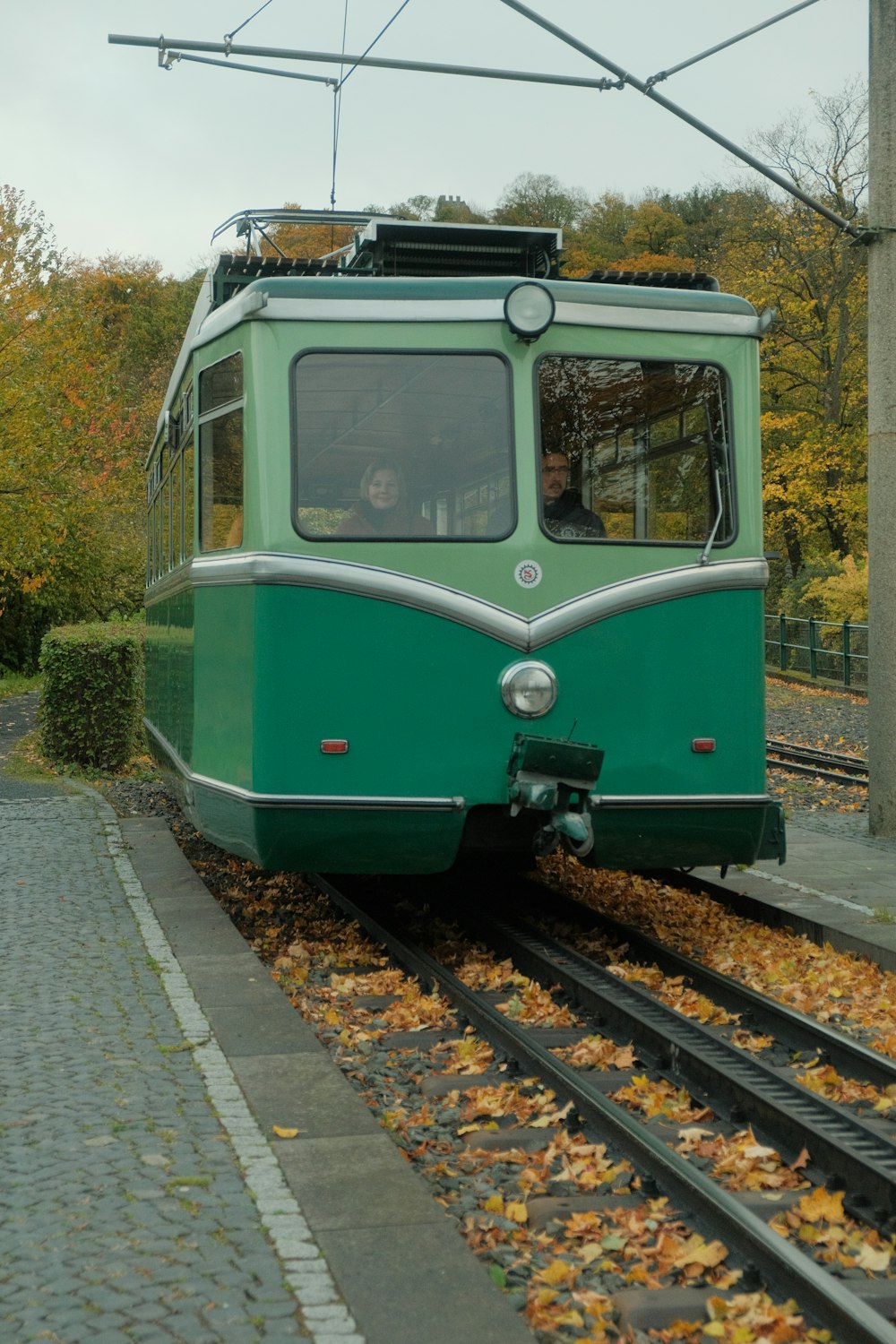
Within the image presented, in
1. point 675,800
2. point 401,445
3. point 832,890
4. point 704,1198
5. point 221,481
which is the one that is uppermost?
point 401,445

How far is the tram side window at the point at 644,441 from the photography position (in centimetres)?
721

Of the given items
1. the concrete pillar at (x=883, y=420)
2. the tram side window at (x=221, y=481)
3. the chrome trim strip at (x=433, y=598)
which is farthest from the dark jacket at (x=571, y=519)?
the concrete pillar at (x=883, y=420)

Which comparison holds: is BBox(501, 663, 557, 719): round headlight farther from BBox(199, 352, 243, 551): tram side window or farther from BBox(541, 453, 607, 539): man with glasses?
BBox(199, 352, 243, 551): tram side window

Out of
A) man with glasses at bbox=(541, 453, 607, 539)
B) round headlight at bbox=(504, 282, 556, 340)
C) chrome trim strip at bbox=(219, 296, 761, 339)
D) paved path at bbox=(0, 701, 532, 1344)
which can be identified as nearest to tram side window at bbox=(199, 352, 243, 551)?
chrome trim strip at bbox=(219, 296, 761, 339)

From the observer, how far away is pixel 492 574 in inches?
274

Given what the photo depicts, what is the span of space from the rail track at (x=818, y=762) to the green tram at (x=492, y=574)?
7934 millimetres

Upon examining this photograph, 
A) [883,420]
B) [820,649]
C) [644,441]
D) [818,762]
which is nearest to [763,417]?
[820,649]

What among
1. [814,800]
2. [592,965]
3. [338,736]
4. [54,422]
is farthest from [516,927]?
[54,422]

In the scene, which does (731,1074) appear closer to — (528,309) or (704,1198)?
(704,1198)

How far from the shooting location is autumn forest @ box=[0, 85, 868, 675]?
94.8 ft

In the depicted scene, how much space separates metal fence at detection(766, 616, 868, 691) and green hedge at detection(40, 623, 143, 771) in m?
15.1

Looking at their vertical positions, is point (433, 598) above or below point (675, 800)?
above

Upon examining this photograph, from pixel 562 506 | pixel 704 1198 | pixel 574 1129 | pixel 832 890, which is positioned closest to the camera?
pixel 704 1198

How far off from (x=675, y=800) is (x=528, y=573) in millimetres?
1198
